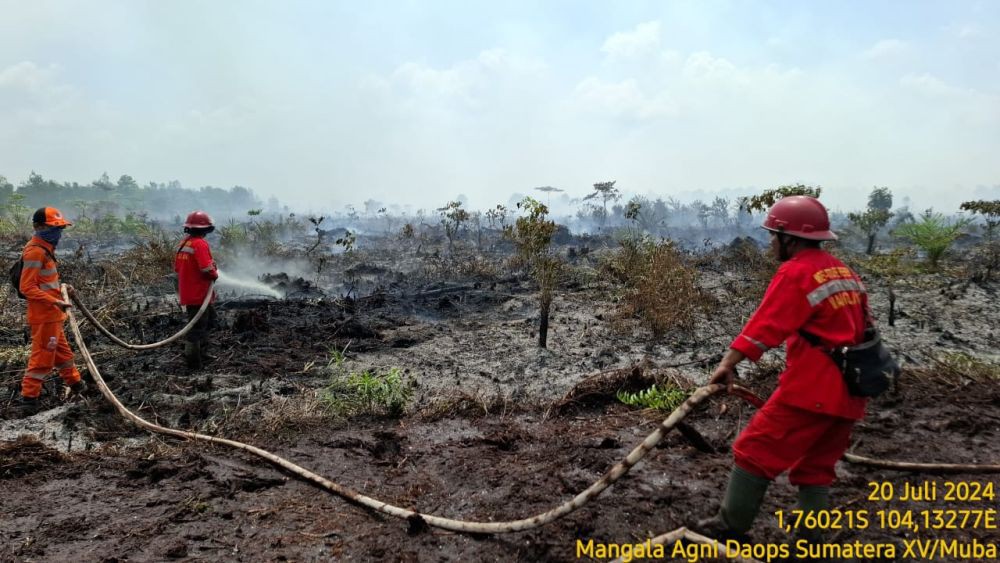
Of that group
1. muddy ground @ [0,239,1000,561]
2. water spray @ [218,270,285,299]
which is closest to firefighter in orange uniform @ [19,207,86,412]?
muddy ground @ [0,239,1000,561]

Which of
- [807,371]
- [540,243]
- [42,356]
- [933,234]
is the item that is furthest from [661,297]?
[42,356]

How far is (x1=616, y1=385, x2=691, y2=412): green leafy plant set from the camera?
174 inches

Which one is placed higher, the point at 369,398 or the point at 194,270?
the point at 194,270

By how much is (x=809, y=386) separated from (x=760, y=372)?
3.30 m

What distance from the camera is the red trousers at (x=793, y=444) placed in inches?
86.8

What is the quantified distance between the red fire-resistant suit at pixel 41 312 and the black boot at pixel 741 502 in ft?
19.5

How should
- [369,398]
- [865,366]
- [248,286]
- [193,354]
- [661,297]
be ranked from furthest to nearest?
[248,286], [661,297], [193,354], [369,398], [865,366]

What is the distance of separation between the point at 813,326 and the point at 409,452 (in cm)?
308

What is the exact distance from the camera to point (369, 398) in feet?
16.1

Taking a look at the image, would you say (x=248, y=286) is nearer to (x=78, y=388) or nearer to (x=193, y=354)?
(x=193, y=354)

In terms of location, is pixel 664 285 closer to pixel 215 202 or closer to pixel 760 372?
pixel 760 372

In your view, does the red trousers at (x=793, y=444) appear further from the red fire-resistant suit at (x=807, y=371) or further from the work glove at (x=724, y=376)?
the work glove at (x=724, y=376)

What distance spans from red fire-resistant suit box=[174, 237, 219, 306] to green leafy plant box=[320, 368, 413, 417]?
201cm

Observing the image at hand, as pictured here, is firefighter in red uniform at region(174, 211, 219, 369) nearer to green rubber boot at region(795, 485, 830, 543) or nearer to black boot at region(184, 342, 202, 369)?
black boot at region(184, 342, 202, 369)
